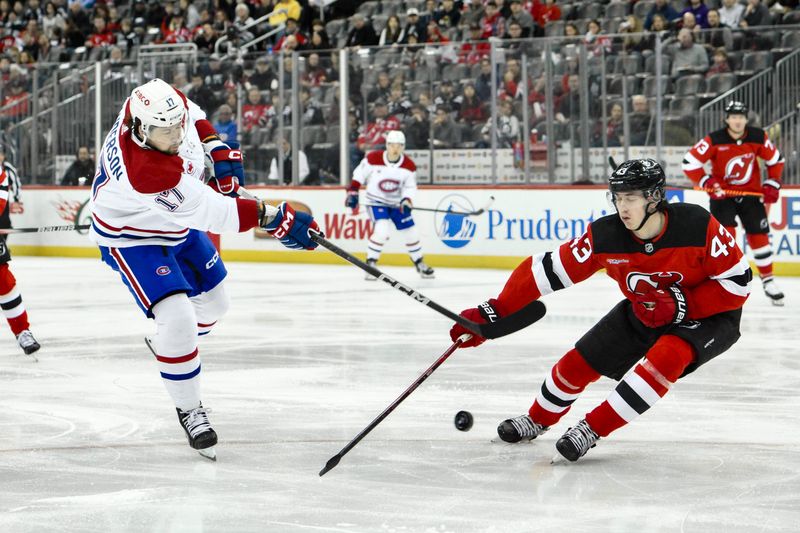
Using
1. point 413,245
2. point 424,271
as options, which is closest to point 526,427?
point 424,271

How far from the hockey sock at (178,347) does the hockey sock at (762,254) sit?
18.5 feet

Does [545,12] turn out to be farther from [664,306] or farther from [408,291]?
[664,306]

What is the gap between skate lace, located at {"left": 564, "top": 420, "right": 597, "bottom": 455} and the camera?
3.65 m

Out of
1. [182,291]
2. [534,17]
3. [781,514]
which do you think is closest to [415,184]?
[534,17]

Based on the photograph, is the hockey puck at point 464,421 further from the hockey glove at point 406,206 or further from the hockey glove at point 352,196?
the hockey glove at point 352,196

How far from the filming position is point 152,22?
1612cm

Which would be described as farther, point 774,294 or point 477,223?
point 477,223

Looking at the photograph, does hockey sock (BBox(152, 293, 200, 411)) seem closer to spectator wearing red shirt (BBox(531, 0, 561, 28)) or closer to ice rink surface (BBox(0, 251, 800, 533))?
ice rink surface (BBox(0, 251, 800, 533))

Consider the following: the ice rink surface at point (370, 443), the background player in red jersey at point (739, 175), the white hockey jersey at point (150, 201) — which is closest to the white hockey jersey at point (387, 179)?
the background player in red jersey at point (739, 175)

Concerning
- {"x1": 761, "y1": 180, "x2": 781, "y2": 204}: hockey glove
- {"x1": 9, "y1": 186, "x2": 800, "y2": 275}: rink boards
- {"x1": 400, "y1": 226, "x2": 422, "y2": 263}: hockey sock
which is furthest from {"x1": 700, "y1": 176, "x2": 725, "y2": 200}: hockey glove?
{"x1": 400, "y1": 226, "x2": 422, "y2": 263}: hockey sock

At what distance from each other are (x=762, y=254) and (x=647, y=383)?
Answer: 547 centimetres

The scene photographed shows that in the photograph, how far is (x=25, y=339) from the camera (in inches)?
243

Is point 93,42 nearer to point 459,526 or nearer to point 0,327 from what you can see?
point 0,327

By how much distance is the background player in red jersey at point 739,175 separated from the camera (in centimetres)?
867
